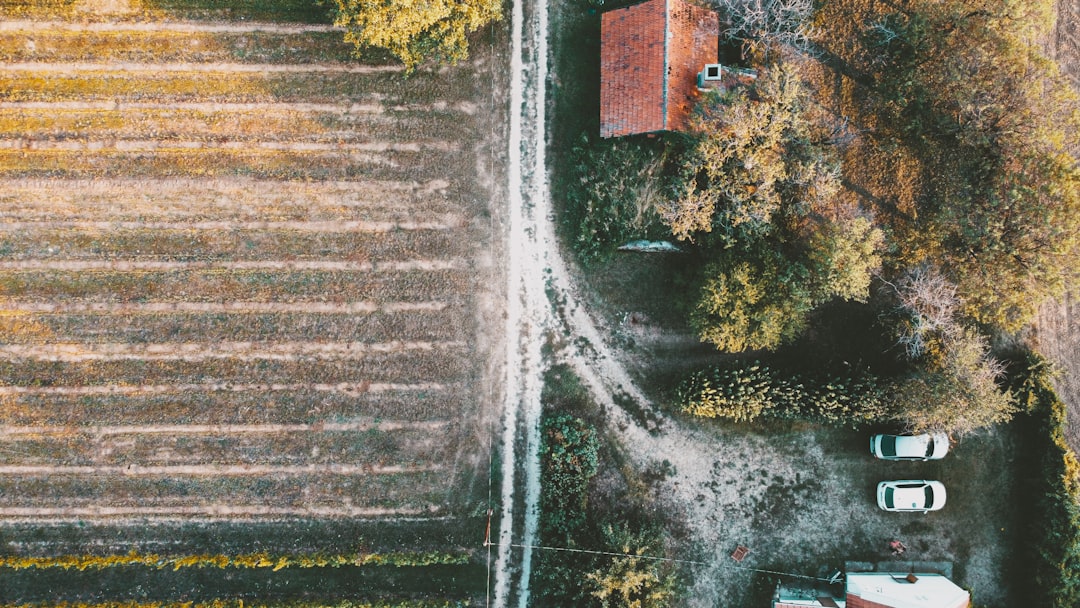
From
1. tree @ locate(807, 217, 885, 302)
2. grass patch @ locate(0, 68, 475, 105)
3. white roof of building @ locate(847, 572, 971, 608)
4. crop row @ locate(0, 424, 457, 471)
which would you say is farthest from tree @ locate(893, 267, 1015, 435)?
grass patch @ locate(0, 68, 475, 105)

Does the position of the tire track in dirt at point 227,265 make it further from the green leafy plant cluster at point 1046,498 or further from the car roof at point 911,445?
the green leafy plant cluster at point 1046,498

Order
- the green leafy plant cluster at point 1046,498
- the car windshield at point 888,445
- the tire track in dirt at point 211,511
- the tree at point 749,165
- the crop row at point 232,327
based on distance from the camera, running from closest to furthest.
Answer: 1. the tree at point 749,165
2. the green leafy plant cluster at point 1046,498
3. the car windshield at point 888,445
4. the tire track in dirt at point 211,511
5. the crop row at point 232,327

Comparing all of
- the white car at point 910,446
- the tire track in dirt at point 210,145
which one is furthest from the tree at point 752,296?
the tire track in dirt at point 210,145

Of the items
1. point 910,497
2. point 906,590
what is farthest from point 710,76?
point 906,590

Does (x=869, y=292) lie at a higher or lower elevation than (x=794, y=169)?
lower

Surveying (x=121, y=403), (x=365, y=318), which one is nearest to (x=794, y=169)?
(x=365, y=318)

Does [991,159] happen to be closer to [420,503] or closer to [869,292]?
[869,292]

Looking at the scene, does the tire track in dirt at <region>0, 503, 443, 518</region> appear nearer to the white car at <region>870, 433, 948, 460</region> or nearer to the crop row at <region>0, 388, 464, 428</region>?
the crop row at <region>0, 388, 464, 428</region>
